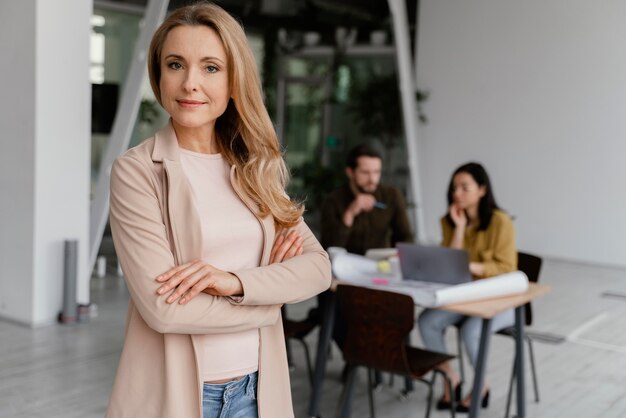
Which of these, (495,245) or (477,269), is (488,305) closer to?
(477,269)

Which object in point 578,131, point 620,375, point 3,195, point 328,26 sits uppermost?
point 328,26

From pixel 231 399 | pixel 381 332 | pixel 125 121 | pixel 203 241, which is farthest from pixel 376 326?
pixel 125 121

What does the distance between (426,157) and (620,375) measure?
6.63 m

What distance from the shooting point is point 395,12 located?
10.3m

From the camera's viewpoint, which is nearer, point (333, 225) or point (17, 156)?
point (333, 225)

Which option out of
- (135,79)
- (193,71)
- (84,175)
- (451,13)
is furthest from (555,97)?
(193,71)

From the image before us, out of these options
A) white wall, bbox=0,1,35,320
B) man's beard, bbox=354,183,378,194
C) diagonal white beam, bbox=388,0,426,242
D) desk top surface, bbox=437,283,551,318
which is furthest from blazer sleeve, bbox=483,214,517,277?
diagonal white beam, bbox=388,0,426,242

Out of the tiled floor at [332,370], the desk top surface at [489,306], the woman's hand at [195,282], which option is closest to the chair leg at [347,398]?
the tiled floor at [332,370]

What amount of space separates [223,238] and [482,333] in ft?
8.16

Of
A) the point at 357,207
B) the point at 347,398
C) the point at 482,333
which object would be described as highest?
the point at 357,207

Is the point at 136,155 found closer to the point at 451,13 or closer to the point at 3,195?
the point at 3,195

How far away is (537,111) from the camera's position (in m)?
10.4

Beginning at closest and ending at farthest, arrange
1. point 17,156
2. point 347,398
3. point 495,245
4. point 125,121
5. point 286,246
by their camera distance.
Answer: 1. point 286,246
2. point 347,398
3. point 495,245
4. point 17,156
5. point 125,121

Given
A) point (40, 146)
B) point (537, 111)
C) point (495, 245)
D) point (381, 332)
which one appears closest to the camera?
point (381, 332)
